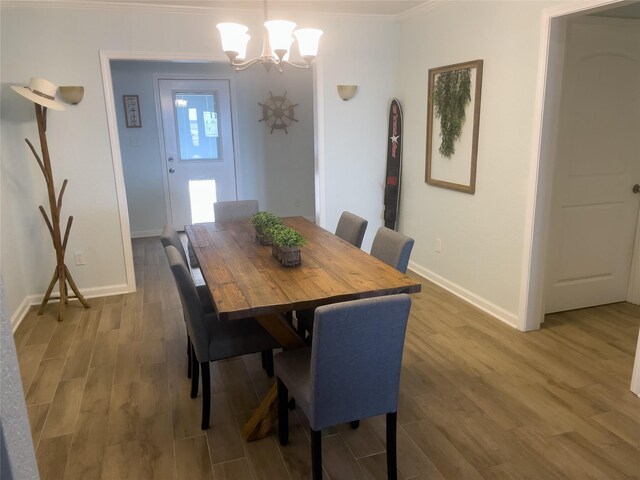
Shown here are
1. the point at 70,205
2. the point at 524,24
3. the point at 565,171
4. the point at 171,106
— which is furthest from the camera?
the point at 171,106

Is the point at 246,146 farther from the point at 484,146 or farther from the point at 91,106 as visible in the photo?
the point at 484,146

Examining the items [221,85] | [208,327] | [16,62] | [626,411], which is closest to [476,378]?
[626,411]

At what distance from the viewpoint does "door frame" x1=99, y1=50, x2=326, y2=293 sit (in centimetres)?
368

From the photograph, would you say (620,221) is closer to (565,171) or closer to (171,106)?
(565,171)

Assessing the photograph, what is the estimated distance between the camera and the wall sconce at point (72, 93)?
3.53m

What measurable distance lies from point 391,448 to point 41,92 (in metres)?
3.29

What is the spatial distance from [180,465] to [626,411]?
2.17 m

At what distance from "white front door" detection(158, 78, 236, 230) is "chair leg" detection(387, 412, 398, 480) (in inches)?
194

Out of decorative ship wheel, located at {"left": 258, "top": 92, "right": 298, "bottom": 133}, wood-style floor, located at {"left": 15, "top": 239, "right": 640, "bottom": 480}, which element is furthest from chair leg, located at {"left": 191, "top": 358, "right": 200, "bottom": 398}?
decorative ship wheel, located at {"left": 258, "top": 92, "right": 298, "bottom": 133}

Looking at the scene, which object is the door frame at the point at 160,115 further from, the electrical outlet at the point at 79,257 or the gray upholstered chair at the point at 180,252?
Answer: the gray upholstered chair at the point at 180,252

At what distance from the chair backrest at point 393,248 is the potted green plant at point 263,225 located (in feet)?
1.95

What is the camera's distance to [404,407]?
240cm

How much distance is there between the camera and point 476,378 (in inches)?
104

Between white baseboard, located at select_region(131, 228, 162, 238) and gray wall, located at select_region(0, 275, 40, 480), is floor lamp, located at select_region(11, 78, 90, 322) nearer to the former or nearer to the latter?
white baseboard, located at select_region(131, 228, 162, 238)
